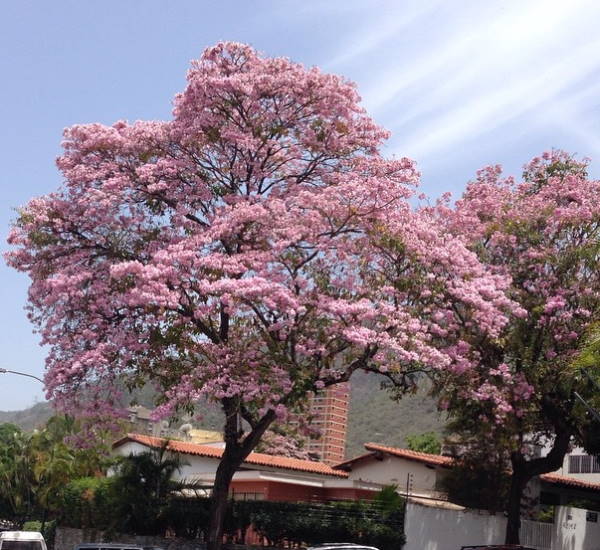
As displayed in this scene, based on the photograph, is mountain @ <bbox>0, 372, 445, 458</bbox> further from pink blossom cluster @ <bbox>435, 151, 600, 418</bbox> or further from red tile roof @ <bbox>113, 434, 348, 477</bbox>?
pink blossom cluster @ <bbox>435, 151, 600, 418</bbox>

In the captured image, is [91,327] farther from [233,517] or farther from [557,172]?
[557,172]

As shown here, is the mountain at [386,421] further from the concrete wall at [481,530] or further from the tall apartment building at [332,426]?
the concrete wall at [481,530]

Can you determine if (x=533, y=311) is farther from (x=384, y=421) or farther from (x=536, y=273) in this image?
(x=384, y=421)

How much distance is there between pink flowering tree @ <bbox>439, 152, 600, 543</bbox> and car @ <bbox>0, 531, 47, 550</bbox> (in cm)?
1335

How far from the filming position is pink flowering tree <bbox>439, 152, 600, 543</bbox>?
3123 centimetres

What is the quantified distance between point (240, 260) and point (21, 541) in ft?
34.6

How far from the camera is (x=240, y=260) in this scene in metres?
25.8

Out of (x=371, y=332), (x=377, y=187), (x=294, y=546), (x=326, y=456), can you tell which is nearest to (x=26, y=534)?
(x=294, y=546)

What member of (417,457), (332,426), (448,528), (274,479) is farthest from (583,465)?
(274,479)

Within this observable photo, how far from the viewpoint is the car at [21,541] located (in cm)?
2716

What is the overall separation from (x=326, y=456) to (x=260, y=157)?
34352 mm

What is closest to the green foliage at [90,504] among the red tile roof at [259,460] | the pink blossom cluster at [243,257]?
the red tile roof at [259,460]

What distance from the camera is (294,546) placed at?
3197 centimetres

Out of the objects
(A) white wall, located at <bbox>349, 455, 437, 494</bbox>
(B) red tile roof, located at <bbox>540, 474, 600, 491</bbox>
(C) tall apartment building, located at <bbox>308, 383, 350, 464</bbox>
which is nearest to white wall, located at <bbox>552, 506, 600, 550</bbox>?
(B) red tile roof, located at <bbox>540, 474, 600, 491</bbox>
